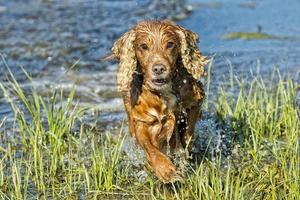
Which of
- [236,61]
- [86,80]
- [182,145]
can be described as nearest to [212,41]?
[236,61]

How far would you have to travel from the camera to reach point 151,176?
5.79 m

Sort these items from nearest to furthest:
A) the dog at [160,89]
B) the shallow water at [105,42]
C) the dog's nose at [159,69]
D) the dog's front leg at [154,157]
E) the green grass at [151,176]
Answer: the green grass at [151,176], the dog's nose at [159,69], the dog's front leg at [154,157], the dog at [160,89], the shallow water at [105,42]

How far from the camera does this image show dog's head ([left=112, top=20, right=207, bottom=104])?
5.61 m

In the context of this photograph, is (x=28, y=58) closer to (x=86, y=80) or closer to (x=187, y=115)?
(x=86, y=80)

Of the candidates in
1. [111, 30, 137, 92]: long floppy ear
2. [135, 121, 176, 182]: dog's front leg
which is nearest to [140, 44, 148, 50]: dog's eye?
[111, 30, 137, 92]: long floppy ear

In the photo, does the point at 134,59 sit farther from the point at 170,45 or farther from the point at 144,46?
the point at 170,45

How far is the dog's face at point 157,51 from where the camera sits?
17.9 ft

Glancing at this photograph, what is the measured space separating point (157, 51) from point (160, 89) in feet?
0.87

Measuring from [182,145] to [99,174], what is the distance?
0.71 metres

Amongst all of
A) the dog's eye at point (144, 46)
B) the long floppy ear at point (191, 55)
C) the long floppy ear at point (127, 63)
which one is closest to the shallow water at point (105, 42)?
the long floppy ear at point (191, 55)

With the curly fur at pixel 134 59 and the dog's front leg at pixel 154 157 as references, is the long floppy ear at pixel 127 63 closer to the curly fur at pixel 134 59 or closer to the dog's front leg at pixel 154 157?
the curly fur at pixel 134 59

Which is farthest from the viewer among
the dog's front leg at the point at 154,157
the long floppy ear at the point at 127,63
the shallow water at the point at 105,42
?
the shallow water at the point at 105,42

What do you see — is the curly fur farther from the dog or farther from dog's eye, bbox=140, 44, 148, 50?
dog's eye, bbox=140, 44, 148, 50

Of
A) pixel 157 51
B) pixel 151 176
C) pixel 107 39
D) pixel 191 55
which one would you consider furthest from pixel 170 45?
pixel 107 39
